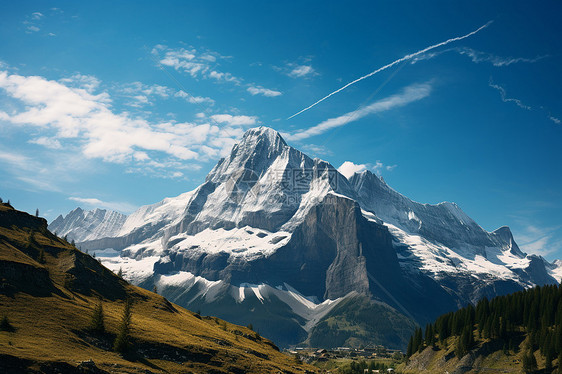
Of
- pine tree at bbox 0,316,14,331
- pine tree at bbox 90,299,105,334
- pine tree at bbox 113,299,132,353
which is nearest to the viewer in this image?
pine tree at bbox 0,316,14,331

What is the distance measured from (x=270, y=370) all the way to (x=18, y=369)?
96.1m

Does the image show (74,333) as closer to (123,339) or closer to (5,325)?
(123,339)

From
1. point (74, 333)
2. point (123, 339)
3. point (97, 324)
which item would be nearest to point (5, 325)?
point (74, 333)

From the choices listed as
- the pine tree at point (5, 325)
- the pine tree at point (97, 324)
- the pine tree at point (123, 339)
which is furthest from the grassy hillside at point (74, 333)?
the pine tree at point (123, 339)

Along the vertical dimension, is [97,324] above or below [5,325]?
above

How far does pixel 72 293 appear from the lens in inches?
6909

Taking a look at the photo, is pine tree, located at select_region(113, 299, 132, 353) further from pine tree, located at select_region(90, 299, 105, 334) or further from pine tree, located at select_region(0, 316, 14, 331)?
pine tree, located at select_region(0, 316, 14, 331)

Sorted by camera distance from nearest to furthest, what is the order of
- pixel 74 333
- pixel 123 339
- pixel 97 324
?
pixel 74 333 < pixel 123 339 < pixel 97 324

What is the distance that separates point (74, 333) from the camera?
138750 mm

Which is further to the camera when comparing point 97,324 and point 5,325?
point 97,324

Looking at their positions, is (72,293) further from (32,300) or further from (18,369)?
(18,369)

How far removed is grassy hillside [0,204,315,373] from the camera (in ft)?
384

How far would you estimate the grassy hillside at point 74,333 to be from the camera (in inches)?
4604

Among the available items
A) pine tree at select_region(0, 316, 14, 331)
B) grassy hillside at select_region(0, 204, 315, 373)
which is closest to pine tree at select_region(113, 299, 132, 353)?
grassy hillside at select_region(0, 204, 315, 373)
